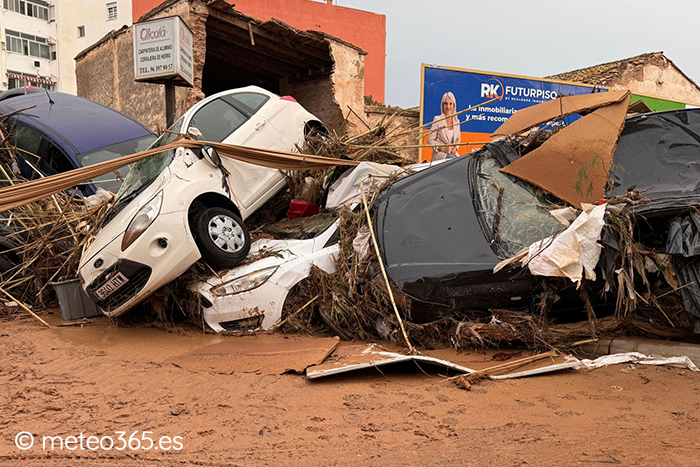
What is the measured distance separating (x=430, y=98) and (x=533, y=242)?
9420mm

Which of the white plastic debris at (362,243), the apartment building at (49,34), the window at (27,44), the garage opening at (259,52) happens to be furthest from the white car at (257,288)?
the window at (27,44)

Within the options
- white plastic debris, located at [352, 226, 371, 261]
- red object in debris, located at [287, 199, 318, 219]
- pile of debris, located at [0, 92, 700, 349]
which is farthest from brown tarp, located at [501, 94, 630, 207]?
red object in debris, located at [287, 199, 318, 219]

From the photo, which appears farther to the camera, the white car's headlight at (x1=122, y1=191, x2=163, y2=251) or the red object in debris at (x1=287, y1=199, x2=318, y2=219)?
the red object in debris at (x1=287, y1=199, x2=318, y2=219)

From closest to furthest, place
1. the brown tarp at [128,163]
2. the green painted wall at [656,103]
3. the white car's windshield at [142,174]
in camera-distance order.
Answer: the brown tarp at [128,163] < the white car's windshield at [142,174] < the green painted wall at [656,103]

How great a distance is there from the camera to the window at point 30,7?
33.8m

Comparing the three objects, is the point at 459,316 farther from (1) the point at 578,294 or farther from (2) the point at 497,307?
(1) the point at 578,294

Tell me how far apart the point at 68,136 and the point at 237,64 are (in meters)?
8.06

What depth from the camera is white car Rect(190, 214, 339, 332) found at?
503 centimetres

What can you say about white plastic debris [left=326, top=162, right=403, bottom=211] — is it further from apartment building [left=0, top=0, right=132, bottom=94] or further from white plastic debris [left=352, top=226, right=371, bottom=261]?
apartment building [left=0, top=0, right=132, bottom=94]

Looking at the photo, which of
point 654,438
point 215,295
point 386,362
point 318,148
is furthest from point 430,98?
point 654,438

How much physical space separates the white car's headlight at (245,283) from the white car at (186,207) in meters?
0.36

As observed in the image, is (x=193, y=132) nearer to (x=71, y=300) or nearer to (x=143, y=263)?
(x=143, y=263)

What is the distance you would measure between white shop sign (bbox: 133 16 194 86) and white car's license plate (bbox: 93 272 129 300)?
4.86 metres

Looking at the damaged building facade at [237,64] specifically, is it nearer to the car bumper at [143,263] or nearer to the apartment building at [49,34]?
the car bumper at [143,263]
